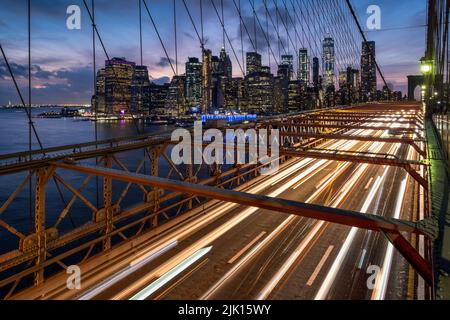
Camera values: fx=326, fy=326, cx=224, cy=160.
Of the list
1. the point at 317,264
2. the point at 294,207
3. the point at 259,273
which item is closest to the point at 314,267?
the point at 317,264

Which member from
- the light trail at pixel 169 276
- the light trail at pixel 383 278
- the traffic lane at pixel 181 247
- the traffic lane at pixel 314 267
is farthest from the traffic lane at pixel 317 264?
the light trail at pixel 169 276

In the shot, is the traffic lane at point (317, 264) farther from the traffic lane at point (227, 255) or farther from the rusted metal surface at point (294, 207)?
the rusted metal surface at point (294, 207)

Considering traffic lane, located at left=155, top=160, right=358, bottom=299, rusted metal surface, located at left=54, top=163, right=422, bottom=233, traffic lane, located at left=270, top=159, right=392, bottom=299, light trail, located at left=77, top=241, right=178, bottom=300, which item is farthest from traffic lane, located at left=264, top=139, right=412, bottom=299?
light trail, located at left=77, top=241, right=178, bottom=300

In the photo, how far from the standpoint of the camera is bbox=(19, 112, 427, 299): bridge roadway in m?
7.30

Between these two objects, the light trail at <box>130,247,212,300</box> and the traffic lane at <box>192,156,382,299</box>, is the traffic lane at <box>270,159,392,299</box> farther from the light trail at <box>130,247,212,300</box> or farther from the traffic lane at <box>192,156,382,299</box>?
the light trail at <box>130,247,212,300</box>

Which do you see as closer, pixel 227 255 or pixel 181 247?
pixel 227 255

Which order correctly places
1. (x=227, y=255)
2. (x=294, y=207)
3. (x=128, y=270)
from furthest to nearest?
(x=227, y=255) → (x=128, y=270) → (x=294, y=207)

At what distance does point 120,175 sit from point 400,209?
1270 centimetres

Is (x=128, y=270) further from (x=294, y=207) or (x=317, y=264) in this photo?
(x=294, y=207)

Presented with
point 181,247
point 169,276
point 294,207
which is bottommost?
point 169,276

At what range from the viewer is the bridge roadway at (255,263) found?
23.9 ft

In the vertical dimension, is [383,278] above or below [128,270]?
below

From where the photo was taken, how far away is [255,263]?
8.75 m
